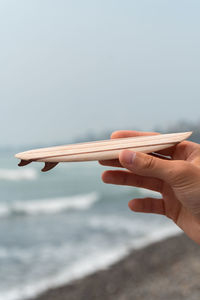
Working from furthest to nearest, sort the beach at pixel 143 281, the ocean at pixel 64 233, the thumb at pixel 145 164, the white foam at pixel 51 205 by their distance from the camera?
the white foam at pixel 51 205
the ocean at pixel 64 233
the beach at pixel 143 281
the thumb at pixel 145 164

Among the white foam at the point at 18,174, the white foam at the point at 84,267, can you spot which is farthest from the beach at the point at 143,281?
the white foam at the point at 18,174

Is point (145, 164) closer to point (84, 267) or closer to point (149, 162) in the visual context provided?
point (149, 162)

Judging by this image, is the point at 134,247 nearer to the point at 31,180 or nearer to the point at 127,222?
the point at 127,222

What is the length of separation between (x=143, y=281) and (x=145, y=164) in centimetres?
160

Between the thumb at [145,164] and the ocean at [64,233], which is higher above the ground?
the thumb at [145,164]

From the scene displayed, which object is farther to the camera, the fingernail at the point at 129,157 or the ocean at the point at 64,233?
the ocean at the point at 64,233

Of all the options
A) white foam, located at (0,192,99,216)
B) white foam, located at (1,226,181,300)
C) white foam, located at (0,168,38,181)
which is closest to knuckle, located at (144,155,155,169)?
white foam, located at (1,226,181,300)

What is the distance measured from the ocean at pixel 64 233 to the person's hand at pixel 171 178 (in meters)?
1.35

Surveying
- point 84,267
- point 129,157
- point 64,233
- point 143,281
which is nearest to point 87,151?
point 129,157

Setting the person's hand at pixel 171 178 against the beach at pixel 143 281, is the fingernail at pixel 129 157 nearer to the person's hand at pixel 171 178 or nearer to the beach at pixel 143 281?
the person's hand at pixel 171 178

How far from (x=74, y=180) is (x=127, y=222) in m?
3.59

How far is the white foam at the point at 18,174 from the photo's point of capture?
277 inches

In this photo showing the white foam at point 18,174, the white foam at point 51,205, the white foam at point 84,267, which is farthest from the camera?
the white foam at point 18,174

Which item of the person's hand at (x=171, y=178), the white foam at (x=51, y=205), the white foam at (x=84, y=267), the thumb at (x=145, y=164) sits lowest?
the white foam at (x=51, y=205)
